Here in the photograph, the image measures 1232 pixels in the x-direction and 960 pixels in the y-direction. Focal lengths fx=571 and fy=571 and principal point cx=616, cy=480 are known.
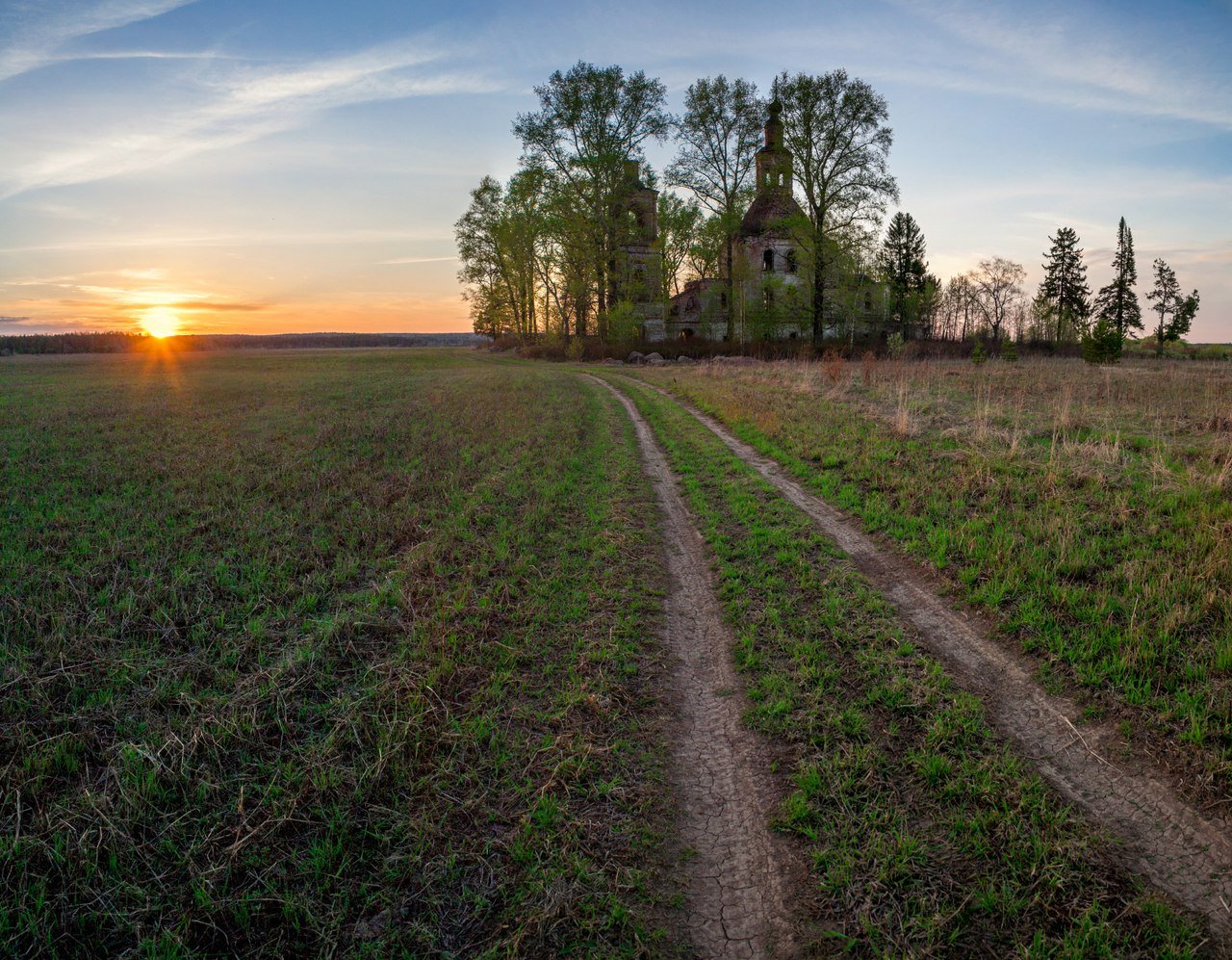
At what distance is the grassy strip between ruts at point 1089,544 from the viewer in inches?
164

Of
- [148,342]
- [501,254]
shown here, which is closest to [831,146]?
[501,254]

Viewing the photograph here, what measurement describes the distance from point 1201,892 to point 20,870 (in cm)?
597

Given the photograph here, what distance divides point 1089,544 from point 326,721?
7.66 meters

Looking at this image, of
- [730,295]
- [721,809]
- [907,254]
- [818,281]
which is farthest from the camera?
[907,254]

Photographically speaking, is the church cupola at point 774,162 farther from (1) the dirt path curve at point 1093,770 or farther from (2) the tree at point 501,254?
(1) the dirt path curve at point 1093,770


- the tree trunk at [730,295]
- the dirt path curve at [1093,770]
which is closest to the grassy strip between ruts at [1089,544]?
the dirt path curve at [1093,770]

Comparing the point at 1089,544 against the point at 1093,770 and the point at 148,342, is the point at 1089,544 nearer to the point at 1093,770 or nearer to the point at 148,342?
the point at 1093,770

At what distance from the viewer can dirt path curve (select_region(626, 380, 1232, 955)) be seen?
2918 mm

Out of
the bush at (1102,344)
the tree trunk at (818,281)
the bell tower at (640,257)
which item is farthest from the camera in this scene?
the bell tower at (640,257)

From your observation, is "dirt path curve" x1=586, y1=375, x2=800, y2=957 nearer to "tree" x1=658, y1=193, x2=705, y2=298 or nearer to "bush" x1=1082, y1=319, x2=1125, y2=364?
"bush" x1=1082, y1=319, x2=1125, y2=364

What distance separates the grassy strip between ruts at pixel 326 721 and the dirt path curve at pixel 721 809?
245mm

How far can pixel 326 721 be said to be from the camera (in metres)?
4.19

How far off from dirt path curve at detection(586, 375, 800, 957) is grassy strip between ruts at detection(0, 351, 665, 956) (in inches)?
9.6

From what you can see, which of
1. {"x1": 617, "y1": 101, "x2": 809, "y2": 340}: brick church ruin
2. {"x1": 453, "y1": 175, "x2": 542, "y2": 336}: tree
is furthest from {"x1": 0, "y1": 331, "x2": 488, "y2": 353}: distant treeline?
{"x1": 617, "y1": 101, "x2": 809, "y2": 340}: brick church ruin
